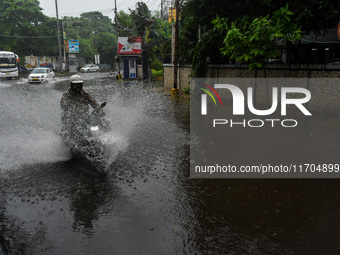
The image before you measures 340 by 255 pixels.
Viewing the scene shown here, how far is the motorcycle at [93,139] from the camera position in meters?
6.34

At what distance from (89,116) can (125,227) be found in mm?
2858

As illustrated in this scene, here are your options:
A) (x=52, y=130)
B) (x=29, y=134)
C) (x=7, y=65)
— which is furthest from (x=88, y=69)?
(x=29, y=134)

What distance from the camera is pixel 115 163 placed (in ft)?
23.4

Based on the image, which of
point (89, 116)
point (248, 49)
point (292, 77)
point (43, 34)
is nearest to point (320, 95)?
point (292, 77)

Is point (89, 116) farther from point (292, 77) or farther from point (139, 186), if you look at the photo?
point (292, 77)

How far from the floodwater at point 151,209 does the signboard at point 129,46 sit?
29.8m

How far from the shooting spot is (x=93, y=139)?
632 cm

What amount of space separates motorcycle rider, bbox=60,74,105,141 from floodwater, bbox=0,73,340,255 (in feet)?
2.66

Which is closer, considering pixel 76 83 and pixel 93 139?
pixel 93 139

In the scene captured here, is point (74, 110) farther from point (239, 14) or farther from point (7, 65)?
point (7, 65)

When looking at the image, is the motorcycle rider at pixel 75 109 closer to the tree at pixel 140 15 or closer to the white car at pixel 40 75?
the white car at pixel 40 75

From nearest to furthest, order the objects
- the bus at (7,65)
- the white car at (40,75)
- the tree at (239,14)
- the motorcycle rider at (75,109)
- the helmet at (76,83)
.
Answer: the motorcycle rider at (75,109)
the helmet at (76,83)
the tree at (239,14)
the white car at (40,75)
the bus at (7,65)

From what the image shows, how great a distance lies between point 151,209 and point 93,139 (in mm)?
2142

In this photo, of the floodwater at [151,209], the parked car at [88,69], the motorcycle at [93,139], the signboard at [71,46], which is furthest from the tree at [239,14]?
the parked car at [88,69]
